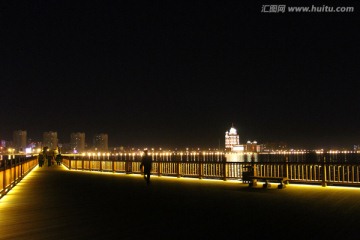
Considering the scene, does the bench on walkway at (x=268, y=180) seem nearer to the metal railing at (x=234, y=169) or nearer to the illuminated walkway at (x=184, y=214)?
the illuminated walkway at (x=184, y=214)

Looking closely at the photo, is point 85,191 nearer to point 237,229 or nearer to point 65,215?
point 65,215

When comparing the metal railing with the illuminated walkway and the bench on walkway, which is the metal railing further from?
the illuminated walkway

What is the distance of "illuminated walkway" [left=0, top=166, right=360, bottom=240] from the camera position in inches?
316

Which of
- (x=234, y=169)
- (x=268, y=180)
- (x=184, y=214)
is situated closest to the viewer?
(x=184, y=214)

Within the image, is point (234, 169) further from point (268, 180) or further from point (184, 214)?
point (184, 214)

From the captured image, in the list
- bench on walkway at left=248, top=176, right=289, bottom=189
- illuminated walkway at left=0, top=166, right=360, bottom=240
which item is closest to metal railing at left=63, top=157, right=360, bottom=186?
bench on walkway at left=248, top=176, right=289, bottom=189

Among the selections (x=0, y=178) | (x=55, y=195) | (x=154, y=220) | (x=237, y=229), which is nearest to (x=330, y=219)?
(x=237, y=229)

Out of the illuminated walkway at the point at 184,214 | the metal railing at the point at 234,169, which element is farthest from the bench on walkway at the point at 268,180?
the metal railing at the point at 234,169

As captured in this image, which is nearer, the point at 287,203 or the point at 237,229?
the point at 237,229

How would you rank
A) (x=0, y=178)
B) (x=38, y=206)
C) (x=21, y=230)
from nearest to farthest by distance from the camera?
1. (x=21, y=230)
2. (x=38, y=206)
3. (x=0, y=178)

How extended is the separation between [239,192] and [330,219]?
20.0 ft

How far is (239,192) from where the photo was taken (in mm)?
15336

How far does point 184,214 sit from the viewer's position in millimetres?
10375

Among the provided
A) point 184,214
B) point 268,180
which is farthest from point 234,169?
point 184,214
